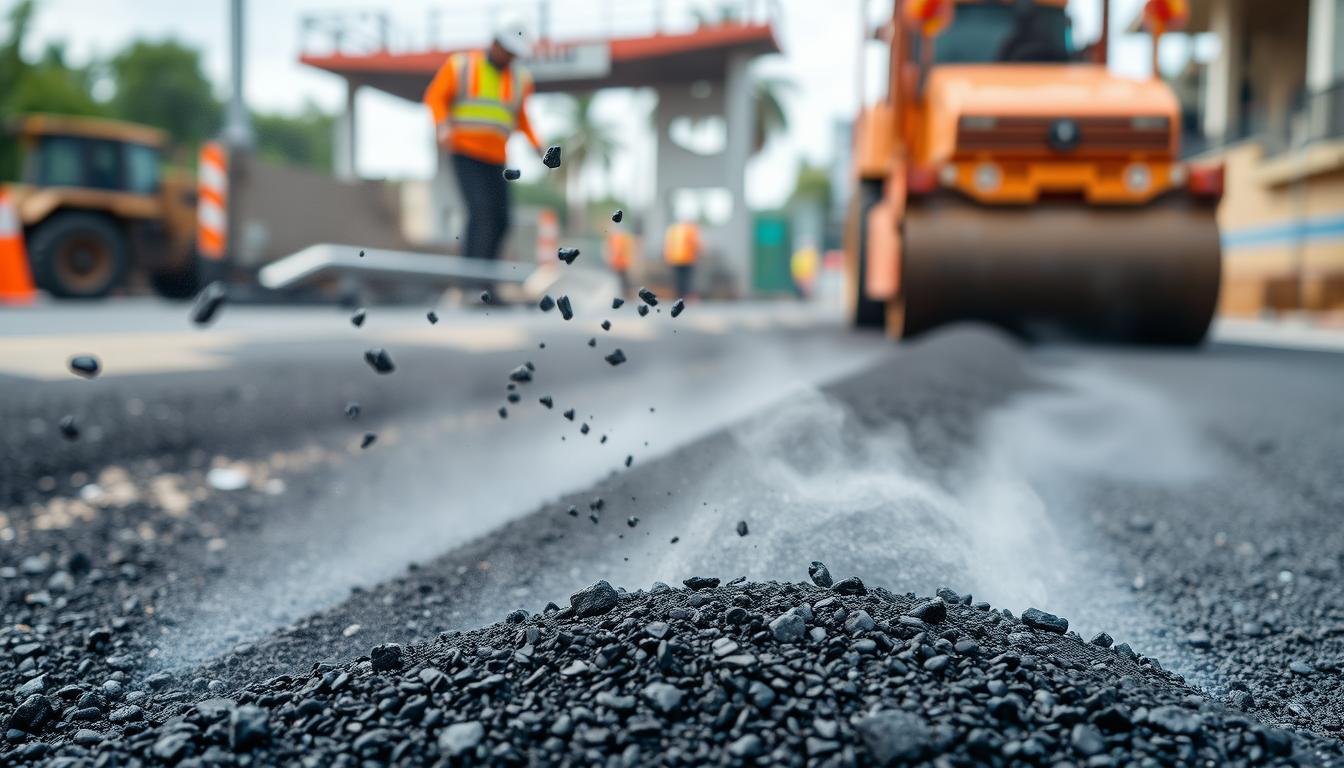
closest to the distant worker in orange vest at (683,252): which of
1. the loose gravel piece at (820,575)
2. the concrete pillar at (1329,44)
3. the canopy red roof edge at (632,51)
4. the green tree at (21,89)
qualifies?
the canopy red roof edge at (632,51)

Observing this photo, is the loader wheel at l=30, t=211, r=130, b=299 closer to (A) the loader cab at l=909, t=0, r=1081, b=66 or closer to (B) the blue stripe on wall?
(A) the loader cab at l=909, t=0, r=1081, b=66

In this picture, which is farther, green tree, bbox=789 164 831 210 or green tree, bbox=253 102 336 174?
green tree, bbox=789 164 831 210

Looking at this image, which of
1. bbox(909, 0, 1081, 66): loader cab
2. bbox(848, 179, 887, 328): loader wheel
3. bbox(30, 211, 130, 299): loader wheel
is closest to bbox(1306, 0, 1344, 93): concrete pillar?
bbox(909, 0, 1081, 66): loader cab

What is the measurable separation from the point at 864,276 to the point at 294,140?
2244 inches

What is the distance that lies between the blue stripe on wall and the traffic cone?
1406cm

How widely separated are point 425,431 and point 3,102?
31679 millimetres

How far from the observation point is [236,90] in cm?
1262

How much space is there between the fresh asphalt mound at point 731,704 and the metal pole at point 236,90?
1209 centimetres

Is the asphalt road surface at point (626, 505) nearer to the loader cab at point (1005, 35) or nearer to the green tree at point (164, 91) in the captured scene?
→ the loader cab at point (1005, 35)

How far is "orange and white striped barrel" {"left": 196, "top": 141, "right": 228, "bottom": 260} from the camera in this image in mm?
10867

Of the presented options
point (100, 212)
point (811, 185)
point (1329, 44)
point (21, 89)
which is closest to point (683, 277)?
point (100, 212)

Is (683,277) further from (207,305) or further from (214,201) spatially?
(207,305)

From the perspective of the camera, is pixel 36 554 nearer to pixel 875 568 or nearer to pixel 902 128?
pixel 875 568

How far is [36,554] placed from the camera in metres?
2.58
